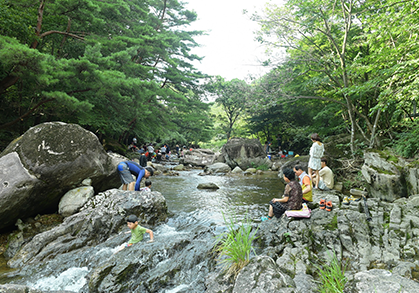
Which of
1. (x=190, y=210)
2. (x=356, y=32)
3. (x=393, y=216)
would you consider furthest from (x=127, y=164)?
(x=356, y=32)

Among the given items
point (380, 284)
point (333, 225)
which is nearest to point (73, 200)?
point (333, 225)

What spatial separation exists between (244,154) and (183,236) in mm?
14799

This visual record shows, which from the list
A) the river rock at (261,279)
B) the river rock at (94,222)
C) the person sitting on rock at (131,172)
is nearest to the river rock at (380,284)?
the river rock at (261,279)

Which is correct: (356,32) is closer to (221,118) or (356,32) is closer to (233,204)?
(233,204)

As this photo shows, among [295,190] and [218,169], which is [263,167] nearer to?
[218,169]

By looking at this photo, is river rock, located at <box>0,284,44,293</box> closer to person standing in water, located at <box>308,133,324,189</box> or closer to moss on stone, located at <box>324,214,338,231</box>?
moss on stone, located at <box>324,214,338,231</box>

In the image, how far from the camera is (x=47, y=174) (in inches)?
226

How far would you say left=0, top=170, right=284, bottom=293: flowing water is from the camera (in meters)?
3.92

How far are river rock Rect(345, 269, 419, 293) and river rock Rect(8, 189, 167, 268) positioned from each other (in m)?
4.86

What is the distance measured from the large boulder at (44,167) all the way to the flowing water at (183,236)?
1884 millimetres

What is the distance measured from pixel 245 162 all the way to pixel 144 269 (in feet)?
51.6

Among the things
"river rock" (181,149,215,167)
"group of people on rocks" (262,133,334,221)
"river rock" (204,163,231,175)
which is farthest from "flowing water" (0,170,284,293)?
"river rock" (181,149,215,167)

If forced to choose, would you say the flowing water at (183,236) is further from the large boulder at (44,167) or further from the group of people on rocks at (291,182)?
the large boulder at (44,167)

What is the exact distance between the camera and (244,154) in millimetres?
19406
